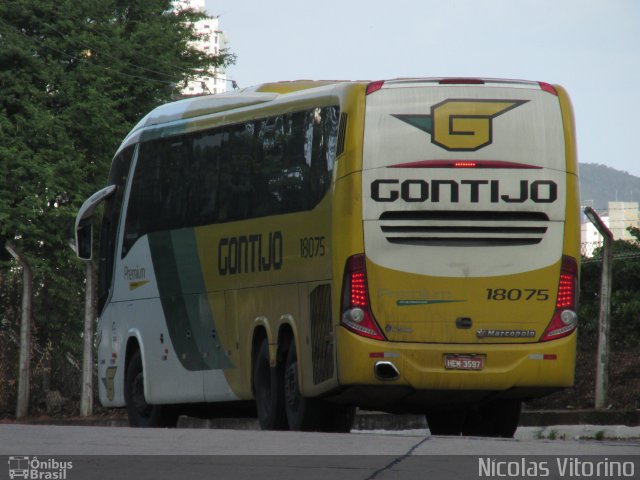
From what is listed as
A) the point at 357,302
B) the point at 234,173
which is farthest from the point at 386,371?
the point at 234,173

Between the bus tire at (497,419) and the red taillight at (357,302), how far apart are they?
6.85 feet

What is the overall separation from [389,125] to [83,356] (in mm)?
8199

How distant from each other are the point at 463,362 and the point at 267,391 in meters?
2.83

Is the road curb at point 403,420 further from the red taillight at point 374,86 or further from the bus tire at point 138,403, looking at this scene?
the red taillight at point 374,86

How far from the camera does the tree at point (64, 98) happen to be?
4109 centimetres

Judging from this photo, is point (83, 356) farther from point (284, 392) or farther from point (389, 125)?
point (389, 125)

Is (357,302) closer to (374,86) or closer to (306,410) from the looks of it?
(306,410)

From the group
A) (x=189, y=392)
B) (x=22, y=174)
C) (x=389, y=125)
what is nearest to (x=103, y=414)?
(x=189, y=392)

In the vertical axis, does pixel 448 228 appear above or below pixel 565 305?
above

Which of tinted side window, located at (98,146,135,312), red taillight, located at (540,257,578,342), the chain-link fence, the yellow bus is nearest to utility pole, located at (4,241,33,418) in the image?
tinted side window, located at (98,146,135,312)

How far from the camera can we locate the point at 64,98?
44.2m

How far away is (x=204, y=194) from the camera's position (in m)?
17.8

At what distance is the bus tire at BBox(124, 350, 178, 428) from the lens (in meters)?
20.1
